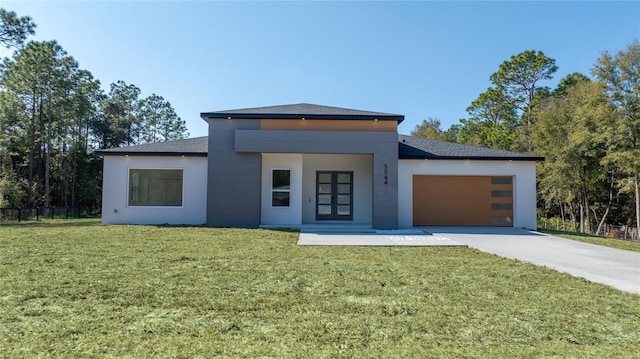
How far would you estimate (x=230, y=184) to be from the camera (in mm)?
11719

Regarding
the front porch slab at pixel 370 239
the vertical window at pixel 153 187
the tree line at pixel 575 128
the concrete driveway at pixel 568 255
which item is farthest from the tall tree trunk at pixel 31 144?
the tree line at pixel 575 128

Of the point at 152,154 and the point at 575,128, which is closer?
the point at 152,154

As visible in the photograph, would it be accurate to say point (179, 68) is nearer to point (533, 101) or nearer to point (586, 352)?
point (586, 352)

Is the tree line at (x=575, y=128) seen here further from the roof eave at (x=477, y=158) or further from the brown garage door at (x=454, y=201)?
the brown garage door at (x=454, y=201)

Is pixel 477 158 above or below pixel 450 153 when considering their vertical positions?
below

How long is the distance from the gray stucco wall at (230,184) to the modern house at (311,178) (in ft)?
0.12

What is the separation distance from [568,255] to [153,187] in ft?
43.0

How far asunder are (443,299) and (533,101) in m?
30.2

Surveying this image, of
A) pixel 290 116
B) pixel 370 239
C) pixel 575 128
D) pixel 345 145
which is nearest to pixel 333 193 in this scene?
pixel 345 145

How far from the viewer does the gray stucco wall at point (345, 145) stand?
11.5 m

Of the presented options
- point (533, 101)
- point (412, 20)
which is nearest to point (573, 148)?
point (533, 101)

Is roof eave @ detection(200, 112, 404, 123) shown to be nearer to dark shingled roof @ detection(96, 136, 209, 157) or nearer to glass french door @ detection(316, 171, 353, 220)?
dark shingled roof @ detection(96, 136, 209, 157)

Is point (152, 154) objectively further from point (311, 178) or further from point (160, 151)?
point (311, 178)

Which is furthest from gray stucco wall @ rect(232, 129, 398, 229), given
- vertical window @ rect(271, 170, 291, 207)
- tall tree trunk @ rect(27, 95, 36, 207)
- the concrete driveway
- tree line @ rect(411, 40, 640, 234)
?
tall tree trunk @ rect(27, 95, 36, 207)
